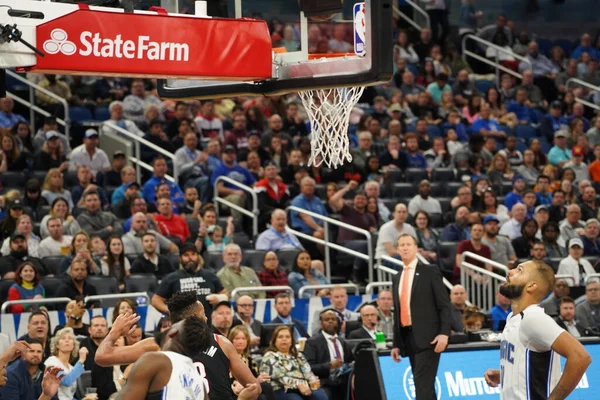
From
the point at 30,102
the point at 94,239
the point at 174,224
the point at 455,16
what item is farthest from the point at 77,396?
the point at 455,16

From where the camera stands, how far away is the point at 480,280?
15.4 metres

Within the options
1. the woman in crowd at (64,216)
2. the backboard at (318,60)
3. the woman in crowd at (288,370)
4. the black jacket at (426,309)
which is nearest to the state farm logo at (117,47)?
the backboard at (318,60)

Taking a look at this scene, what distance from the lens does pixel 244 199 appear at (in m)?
16.7

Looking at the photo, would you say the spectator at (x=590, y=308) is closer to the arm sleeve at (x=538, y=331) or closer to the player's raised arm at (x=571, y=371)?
the arm sleeve at (x=538, y=331)

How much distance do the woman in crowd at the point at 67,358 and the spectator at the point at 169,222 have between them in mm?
3967

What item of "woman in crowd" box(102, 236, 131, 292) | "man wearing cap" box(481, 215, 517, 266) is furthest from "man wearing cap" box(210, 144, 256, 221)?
"man wearing cap" box(481, 215, 517, 266)

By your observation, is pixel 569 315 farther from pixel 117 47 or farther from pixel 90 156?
pixel 117 47

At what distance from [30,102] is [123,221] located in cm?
384

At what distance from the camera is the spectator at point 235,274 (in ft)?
45.6

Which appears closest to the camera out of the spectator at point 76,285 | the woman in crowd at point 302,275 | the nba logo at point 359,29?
the nba logo at point 359,29

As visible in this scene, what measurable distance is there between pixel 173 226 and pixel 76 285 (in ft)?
7.80

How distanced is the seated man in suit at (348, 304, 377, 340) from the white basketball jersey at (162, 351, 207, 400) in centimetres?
689

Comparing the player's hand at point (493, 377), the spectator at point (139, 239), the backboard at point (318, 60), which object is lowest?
the player's hand at point (493, 377)

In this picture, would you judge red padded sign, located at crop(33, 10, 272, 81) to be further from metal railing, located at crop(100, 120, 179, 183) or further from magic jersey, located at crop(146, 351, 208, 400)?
metal railing, located at crop(100, 120, 179, 183)
